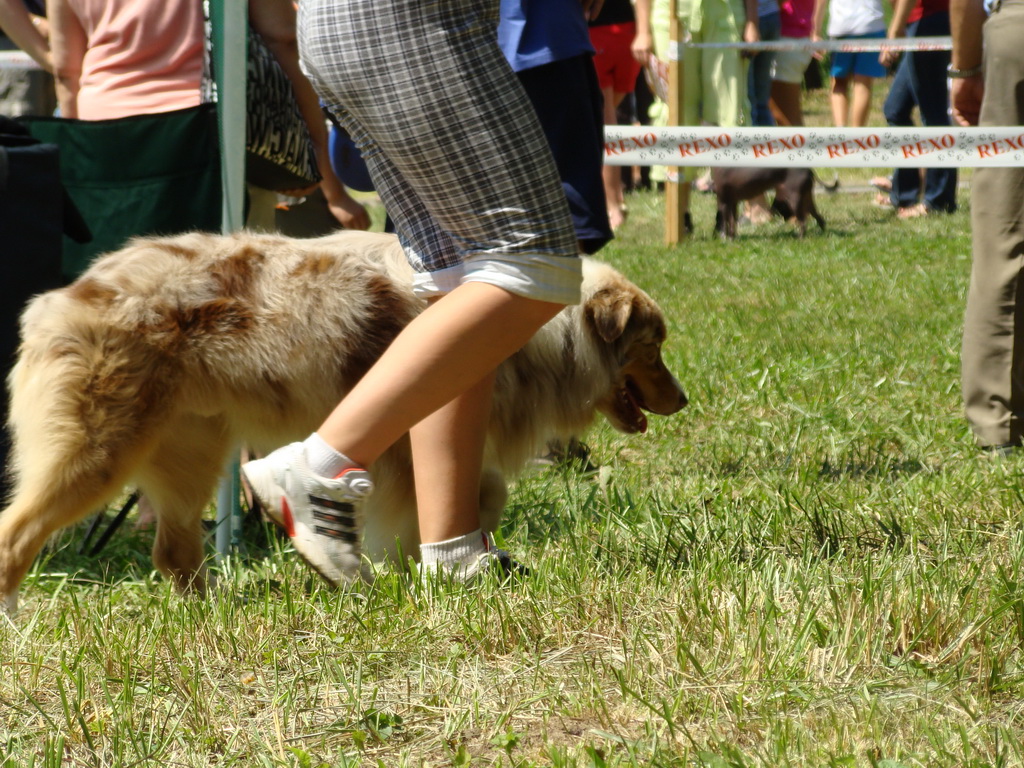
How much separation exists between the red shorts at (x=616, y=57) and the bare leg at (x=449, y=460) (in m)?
8.20

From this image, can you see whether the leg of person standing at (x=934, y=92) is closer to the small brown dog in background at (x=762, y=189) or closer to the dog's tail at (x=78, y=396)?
the small brown dog in background at (x=762, y=189)

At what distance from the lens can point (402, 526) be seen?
321 cm

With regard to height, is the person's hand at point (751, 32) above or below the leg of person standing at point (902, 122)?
above

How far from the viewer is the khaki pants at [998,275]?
12.6ft

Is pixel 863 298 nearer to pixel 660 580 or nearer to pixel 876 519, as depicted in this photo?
pixel 876 519

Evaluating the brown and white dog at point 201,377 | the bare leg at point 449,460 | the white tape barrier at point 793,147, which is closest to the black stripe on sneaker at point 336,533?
the bare leg at point 449,460

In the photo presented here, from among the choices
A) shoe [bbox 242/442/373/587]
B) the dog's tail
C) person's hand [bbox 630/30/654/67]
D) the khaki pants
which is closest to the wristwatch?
the khaki pants

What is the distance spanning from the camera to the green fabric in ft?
11.4

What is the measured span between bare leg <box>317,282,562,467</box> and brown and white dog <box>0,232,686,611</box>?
0.56 metres

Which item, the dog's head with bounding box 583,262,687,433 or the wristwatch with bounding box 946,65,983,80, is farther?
the wristwatch with bounding box 946,65,983,80

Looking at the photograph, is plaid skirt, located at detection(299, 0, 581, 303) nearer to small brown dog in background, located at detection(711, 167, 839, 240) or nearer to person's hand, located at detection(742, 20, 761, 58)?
small brown dog in background, located at detection(711, 167, 839, 240)

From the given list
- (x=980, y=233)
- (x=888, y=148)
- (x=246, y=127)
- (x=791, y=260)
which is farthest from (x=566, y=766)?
(x=791, y=260)

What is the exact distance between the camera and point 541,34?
359 centimetres

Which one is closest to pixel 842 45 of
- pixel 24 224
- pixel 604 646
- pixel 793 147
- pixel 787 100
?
pixel 787 100
